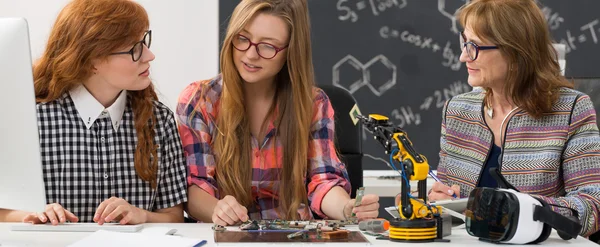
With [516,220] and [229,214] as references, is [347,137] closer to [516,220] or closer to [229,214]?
[229,214]

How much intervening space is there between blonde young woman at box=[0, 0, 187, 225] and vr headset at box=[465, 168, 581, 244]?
0.88 meters

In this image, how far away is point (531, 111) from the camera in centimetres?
226

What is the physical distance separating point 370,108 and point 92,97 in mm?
2051

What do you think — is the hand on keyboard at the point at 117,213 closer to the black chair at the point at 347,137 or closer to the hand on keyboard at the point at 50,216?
the hand on keyboard at the point at 50,216

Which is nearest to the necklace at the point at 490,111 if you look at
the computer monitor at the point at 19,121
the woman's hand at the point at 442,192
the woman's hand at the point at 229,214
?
the woman's hand at the point at 442,192

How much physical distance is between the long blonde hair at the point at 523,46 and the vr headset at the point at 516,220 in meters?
0.60

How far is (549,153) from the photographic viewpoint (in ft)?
7.27

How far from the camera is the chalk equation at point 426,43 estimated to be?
13.1 ft

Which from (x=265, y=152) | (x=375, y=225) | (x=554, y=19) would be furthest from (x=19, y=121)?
(x=554, y=19)

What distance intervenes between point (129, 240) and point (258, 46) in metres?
0.76

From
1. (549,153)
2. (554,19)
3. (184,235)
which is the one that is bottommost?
(184,235)

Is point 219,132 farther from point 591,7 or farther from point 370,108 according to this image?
point 591,7

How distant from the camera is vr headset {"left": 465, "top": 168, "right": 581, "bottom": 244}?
167 centimetres

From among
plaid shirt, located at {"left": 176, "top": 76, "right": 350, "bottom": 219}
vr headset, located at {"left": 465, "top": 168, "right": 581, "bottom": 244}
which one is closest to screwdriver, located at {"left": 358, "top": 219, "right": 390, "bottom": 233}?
vr headset, located at {"left": 465, "top": 168, "right": 581, "bottom": 244}
